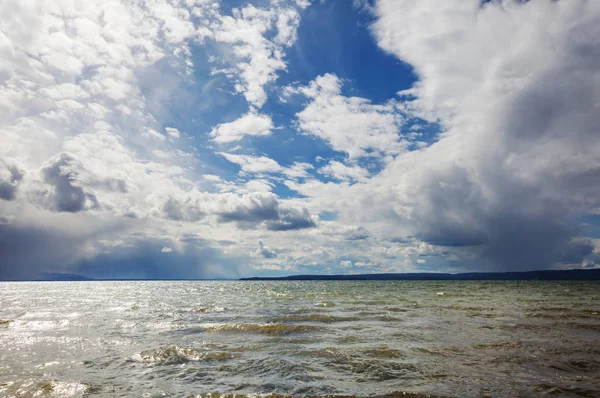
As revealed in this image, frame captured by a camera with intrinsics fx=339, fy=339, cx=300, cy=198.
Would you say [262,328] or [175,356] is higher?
[175,356]

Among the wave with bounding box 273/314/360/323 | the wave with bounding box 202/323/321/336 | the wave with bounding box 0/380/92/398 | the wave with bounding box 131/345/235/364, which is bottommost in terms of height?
the wave with bounding box 273/314/360/323

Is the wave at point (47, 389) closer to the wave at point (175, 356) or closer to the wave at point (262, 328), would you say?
the wave at point (175, 356)

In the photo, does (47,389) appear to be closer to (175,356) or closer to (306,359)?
(175,356)

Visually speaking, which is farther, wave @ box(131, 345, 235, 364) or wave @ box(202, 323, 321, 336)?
wave @ box(202, 323, 321, 336)

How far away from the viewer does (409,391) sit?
1091 cm

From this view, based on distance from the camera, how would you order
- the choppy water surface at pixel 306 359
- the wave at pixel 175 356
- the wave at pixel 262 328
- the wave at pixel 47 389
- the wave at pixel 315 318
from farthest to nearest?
1. the wave at pixel 315 318
2. the wave at pixel 262 328
3. the wave at pixel 175 356
4. the choppy water surface at pixel 306 359
5. the wave at pixel 47 389

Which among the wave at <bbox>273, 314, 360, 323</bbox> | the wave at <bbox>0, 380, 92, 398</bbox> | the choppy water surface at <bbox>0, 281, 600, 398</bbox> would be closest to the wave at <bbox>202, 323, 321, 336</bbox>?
the choppy water surface at <bbox>0, 281, 600, 398</bbox>

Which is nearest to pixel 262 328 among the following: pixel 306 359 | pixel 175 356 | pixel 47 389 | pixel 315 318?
pixel 315 318

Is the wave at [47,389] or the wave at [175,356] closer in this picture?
the wave at [47,389]

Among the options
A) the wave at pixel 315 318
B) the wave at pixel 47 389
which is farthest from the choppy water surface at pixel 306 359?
the wave at pixel 315 318

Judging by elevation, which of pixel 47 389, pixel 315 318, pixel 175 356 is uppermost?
pixel 47 389

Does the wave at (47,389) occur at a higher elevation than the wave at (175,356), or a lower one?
higher

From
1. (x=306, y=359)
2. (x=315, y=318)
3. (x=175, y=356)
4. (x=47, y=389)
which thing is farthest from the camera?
(x=315, y=318)

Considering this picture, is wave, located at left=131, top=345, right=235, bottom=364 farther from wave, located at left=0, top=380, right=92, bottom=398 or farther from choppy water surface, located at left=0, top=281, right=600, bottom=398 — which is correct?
wave, located at left=0, top=380, right=92, bottom=398
